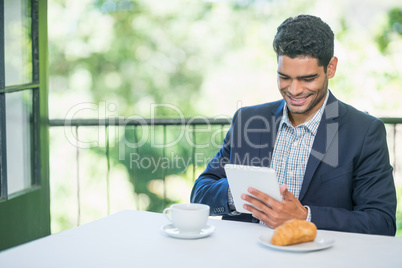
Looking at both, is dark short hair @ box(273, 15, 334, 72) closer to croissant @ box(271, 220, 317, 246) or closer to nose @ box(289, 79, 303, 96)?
nose @ box(289, 79, 303, 96)

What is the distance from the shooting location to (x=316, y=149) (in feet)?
5.57

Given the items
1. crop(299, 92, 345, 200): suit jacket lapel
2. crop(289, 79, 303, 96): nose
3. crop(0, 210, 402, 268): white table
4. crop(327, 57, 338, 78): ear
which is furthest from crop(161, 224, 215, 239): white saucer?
crop(327, 57, 338, 78): ear

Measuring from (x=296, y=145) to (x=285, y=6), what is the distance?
5618mm

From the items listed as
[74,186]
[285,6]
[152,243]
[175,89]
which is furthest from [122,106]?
[152,243]

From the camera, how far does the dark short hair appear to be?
165cm

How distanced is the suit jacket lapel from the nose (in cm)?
13

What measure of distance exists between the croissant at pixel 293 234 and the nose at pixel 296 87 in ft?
1.97

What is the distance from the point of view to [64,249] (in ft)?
3.89

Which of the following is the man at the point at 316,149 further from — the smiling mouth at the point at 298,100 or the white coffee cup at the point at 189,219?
the white coffee cup at the point at 189,219

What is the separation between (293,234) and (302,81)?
2.17 ft

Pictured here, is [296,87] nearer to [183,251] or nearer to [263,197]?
[263,197]

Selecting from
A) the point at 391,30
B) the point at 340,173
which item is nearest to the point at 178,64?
the point at 391,30

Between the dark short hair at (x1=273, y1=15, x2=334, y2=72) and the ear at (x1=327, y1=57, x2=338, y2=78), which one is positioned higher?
the dark short hair at (x1=273, y1=15, x2=334, y2=72)

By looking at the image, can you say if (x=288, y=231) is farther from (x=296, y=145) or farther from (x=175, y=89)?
(x=175, y=89)
